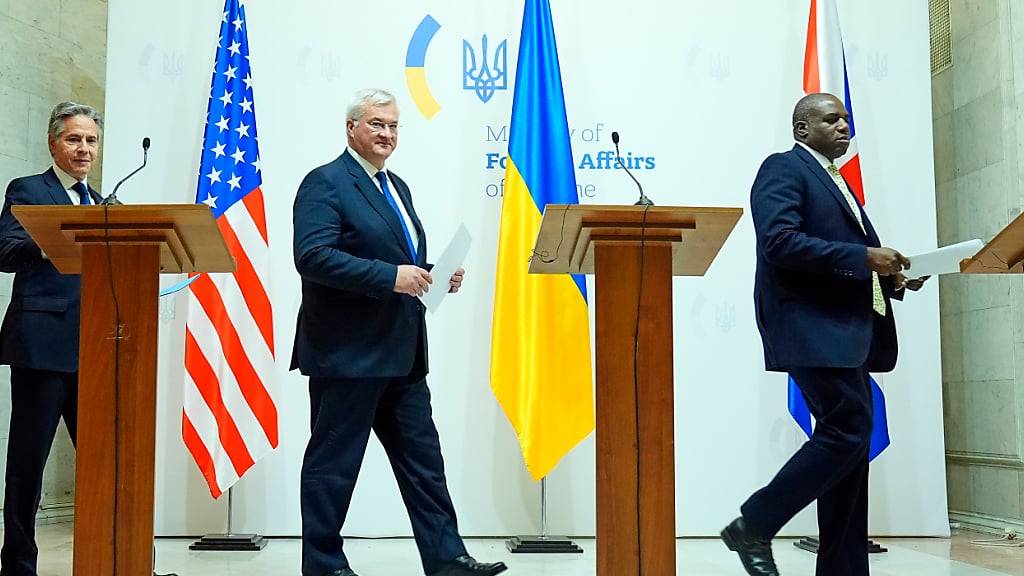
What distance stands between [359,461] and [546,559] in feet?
5.06

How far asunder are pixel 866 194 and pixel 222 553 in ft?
12.2

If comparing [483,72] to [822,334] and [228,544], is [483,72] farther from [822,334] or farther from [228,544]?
[822,334]

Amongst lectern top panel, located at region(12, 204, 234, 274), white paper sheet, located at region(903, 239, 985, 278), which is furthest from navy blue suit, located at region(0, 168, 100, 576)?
white paper sheet, located at region(903, 239, 985, 278)

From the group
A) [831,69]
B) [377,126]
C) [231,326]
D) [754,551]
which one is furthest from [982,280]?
[231,326]

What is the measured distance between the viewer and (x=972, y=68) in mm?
5863

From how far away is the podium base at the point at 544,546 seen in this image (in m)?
4.88

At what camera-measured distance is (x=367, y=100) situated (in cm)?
354

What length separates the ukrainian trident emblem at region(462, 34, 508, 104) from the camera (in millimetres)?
5484

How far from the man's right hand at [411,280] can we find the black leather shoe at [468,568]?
2.96ft

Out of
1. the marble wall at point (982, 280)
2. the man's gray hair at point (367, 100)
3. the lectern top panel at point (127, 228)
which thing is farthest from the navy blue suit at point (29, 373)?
the marble wall at point (982, 280)

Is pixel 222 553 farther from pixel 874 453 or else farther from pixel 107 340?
pixel 874 453

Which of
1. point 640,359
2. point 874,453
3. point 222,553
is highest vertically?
point 640,359

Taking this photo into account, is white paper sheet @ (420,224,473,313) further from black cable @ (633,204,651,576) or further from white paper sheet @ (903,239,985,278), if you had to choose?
white paper sheet @ (903,239,985,278)

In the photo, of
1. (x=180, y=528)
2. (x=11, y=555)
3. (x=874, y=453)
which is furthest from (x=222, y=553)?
(x=874, y=453)
